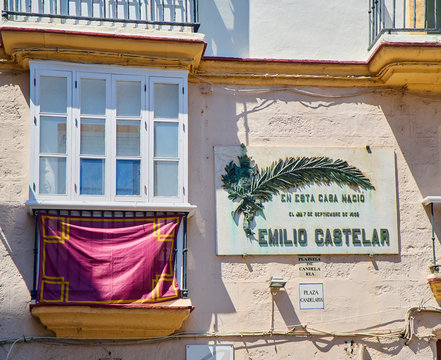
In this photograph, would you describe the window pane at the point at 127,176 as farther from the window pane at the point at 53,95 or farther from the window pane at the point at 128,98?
the window pane at the point at 53,95

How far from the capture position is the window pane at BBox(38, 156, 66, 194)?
10.4 meters

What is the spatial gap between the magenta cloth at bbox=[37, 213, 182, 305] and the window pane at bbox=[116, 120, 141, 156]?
2.76ft

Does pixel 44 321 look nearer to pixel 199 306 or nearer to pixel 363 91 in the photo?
pixel 199 306

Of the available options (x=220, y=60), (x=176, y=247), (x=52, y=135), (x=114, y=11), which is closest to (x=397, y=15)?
(x=220, y=60)

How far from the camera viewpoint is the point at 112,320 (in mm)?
10234

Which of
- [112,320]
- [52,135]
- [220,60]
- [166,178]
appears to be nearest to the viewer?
[112,320]

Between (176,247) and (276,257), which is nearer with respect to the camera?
(176,247)

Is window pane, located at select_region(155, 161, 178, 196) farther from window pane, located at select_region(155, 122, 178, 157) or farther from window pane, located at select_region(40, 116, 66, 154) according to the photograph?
window pane, located at select_region(40, 116, 66, 154)

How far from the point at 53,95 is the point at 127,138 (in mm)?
1046

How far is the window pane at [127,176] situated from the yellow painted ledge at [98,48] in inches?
50.4

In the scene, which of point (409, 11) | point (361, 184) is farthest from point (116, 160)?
point (409, 11)

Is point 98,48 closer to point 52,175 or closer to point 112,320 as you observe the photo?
point 52,175

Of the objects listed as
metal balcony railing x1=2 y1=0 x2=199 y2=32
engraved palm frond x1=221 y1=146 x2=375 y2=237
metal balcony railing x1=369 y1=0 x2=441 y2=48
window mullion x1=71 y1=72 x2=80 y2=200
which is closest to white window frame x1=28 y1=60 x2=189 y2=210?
window mullion x1=71 y1=72 x2=80 y2=200

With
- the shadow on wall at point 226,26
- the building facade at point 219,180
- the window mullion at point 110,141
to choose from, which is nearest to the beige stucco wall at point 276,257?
the building facade at point 219,180
